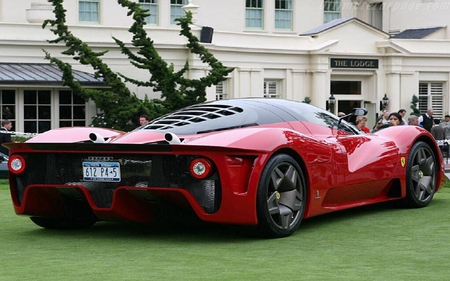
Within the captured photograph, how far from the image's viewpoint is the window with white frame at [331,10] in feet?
145

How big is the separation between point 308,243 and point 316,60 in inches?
1149

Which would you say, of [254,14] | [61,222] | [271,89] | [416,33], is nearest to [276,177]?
[61,222]

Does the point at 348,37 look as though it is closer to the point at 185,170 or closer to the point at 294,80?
the point at 294,80

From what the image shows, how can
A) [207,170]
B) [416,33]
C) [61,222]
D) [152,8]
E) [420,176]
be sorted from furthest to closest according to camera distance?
[416,33], [152,8], [420,176], [61,222], [207,170]

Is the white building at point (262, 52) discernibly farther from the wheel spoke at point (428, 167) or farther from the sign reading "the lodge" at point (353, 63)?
the wheel spoke at point (428, 167)

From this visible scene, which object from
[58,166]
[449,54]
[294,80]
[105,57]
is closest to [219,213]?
[58,166]

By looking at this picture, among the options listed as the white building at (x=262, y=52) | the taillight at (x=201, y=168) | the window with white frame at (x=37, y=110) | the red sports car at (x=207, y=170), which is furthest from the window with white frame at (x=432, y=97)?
the taillight at (x=201, y=168)

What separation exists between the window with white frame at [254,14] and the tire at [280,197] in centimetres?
3334

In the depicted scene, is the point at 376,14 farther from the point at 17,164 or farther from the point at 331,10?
the point at 17,164

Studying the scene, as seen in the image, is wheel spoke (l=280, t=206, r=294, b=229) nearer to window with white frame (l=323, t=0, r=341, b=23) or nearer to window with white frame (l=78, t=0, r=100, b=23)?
window with white frame (l=78, t=0, r=100, b=23)

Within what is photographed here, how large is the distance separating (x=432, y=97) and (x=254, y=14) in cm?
820

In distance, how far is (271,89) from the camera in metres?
36.5

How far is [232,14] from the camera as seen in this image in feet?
134

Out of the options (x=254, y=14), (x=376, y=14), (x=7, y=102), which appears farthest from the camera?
(x=376, y=14)
